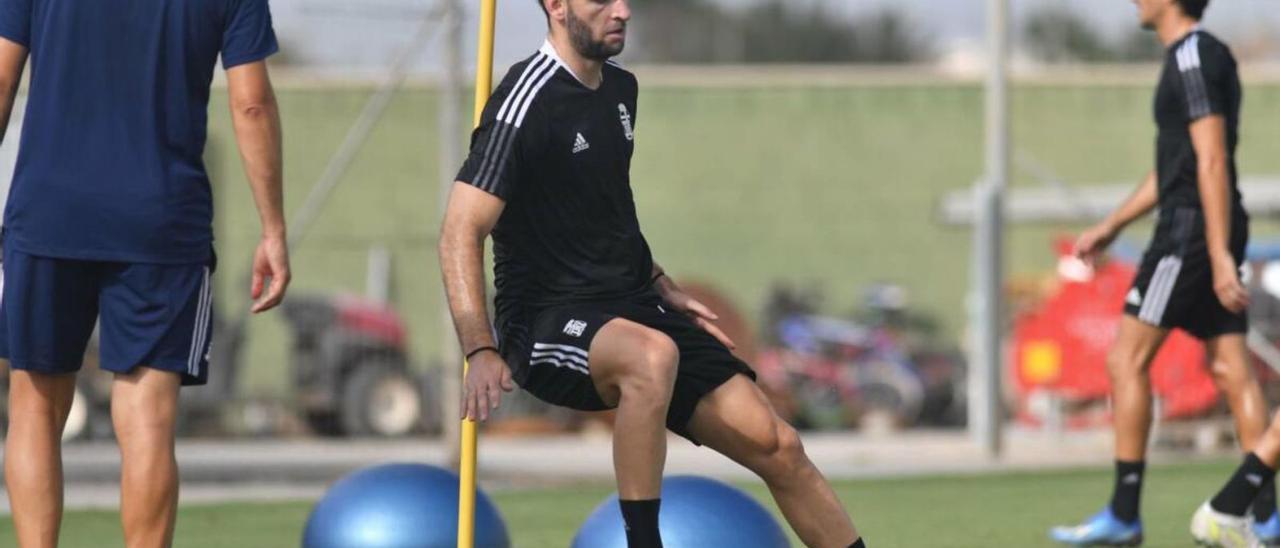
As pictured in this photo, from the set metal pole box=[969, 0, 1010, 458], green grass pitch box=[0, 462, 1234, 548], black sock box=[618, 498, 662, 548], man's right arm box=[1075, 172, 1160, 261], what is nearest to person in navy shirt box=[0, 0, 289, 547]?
black sock box=[618, 498, 662, 548]

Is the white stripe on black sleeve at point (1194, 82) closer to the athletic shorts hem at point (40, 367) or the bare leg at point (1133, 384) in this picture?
the bare leg at point (1133, 384)

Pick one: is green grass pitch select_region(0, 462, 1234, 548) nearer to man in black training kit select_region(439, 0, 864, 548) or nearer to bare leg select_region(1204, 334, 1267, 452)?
bare leg select_region(1204, 334, 1267, 452)

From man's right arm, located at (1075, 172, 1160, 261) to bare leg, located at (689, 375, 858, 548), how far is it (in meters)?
3.20

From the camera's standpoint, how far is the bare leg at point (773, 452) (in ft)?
20.3

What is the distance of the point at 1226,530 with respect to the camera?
8.31m

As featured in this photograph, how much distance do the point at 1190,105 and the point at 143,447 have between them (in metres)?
4.31

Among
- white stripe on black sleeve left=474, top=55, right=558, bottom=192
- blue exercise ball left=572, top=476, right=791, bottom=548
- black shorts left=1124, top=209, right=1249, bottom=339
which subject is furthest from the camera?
black shorts left=1124, top=209, right=1249, bottom=339

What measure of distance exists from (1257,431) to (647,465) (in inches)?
141

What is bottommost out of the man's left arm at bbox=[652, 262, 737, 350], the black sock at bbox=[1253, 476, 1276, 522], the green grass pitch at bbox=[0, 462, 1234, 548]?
the green grass pitch at bbox=[0, 462, 1234, 548]

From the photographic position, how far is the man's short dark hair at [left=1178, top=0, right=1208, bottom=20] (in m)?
8.93

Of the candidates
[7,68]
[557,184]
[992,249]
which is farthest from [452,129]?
[557,184]

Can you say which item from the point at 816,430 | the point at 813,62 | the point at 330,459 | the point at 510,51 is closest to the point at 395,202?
the point at 510,51

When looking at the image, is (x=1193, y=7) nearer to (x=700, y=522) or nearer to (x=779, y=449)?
(x=700, y=522)

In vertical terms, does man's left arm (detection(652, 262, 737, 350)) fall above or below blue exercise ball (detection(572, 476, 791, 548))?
above
